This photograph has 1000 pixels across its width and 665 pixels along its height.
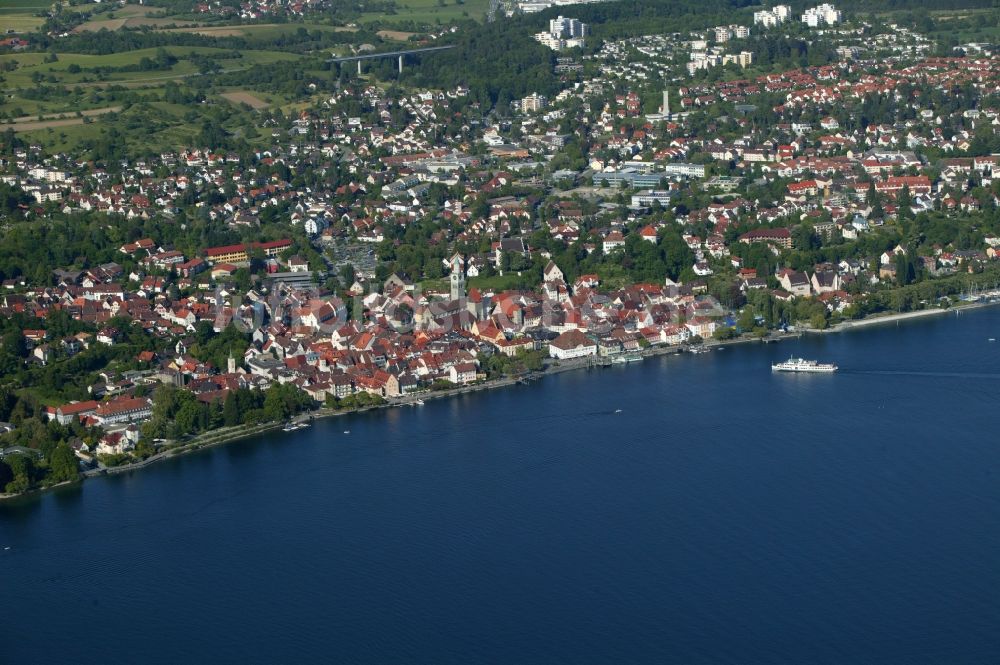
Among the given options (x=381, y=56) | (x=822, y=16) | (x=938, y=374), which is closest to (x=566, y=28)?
(x=381, y=56)

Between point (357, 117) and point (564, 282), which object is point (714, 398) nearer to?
point (564, 282)

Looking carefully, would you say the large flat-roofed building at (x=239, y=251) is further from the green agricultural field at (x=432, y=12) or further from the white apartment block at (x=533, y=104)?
the green agricultural field at (x=432, y=12)

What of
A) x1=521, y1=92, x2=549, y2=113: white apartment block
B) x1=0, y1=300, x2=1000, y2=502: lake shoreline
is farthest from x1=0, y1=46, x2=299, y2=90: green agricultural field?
x1=0, y1=300, x2=1000, y2=502: lake shoreline

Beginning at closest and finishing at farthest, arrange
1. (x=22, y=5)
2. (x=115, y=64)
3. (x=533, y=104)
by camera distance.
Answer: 1. (x=533, y=104)
2. (x=115, y=64)
3. (x=22, y=5)

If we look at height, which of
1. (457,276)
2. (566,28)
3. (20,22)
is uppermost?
(20,22)

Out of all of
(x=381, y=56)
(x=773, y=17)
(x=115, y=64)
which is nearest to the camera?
(x=115, y=64)

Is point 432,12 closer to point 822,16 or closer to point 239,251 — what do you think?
point 822,16
